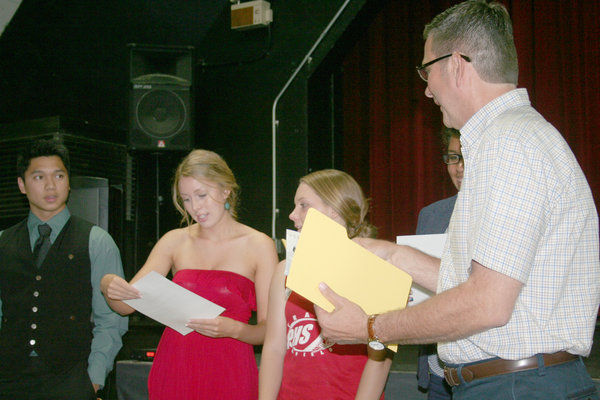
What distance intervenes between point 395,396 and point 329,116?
2413 mm

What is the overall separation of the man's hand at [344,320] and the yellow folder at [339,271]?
0.05 feet

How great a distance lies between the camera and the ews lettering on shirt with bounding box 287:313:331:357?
1689 millimetres

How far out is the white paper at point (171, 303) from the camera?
5.71 ft

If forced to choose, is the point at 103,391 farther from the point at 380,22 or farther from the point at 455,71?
the point at 380,22

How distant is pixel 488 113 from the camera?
1087 mm

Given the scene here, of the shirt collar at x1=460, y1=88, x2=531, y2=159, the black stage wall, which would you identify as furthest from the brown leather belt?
the black stage wall

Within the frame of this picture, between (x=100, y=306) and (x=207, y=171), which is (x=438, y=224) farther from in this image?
(x=100, y=306)

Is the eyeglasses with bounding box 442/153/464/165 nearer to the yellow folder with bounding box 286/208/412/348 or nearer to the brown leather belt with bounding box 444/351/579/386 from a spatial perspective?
the yellow folder with bounding box 286/208/412/348

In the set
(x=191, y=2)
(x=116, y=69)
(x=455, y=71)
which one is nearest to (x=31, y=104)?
(x=116, y=69)

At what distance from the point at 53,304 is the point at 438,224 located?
1.61 m

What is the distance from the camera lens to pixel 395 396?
2.24 meters

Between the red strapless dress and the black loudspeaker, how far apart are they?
5.04 feet

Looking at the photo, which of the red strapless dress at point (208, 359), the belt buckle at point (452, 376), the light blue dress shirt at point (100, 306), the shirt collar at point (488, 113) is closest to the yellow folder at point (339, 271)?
the belt buckle at point (452, 376)

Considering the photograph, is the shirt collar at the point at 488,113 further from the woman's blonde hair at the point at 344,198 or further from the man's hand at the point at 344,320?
the woman's blonde hair at the point at 344,198
